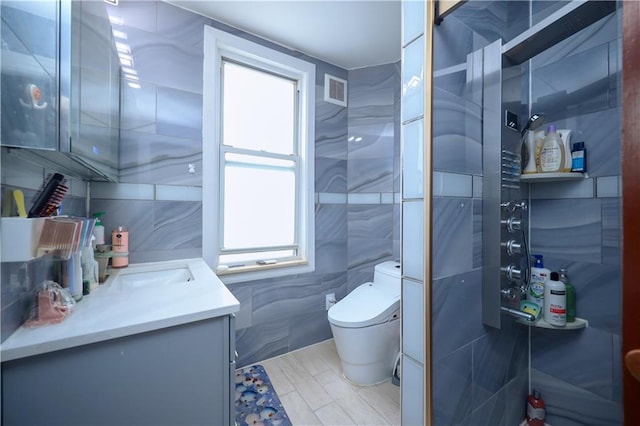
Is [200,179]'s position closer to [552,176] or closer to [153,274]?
[153,274]

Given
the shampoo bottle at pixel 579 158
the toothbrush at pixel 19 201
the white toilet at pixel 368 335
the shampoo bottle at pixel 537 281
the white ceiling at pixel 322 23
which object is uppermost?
the white ceiling at pixel 322 23

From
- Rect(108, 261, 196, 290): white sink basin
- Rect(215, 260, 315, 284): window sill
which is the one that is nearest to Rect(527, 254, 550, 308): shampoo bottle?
Rect(215, 260, 315, 284): window sill

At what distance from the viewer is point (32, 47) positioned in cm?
55

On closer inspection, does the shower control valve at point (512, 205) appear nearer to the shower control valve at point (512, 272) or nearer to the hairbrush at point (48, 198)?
the shower control valve at point (512, 272)

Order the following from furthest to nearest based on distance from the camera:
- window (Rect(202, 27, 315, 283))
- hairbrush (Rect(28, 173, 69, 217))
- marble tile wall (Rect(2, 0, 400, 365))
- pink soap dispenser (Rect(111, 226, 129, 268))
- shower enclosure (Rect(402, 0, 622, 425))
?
window (Rect(202, 27, 315, 283)), marble tile wall (Rect(2, 0, 400, 365)), pink soap dispenser (Rect(111, 226, 129, 268)), shower enclosure (Rect(402, 0, 622, 425)), hairbrush (Rect(28, 173, 69, 217))

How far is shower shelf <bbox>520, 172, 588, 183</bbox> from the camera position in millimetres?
1102

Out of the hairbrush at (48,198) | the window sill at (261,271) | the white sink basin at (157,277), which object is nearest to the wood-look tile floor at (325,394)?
the window sill at (261,271)

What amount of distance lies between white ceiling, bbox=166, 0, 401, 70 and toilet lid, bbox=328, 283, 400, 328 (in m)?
1.85

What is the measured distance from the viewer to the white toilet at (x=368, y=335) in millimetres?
1445

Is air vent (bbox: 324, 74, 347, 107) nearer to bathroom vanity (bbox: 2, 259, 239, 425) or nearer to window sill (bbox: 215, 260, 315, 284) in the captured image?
window sill (bbox: 215, 260, 315, 284)

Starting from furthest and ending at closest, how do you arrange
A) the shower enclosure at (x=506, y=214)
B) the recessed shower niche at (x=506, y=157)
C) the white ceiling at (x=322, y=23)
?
the white ceiling at (x=322, y=23) < the recessed shower niche at (x=506, y=157) < the shower enclosure at (x=506, y=214)

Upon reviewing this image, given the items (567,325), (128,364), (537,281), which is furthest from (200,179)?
(567,325)

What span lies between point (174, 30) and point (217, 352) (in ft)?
6.01

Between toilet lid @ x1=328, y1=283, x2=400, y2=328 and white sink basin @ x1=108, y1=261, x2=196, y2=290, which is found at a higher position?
white sink basin @ x1=108, y1=261, x2=196, y2=290
